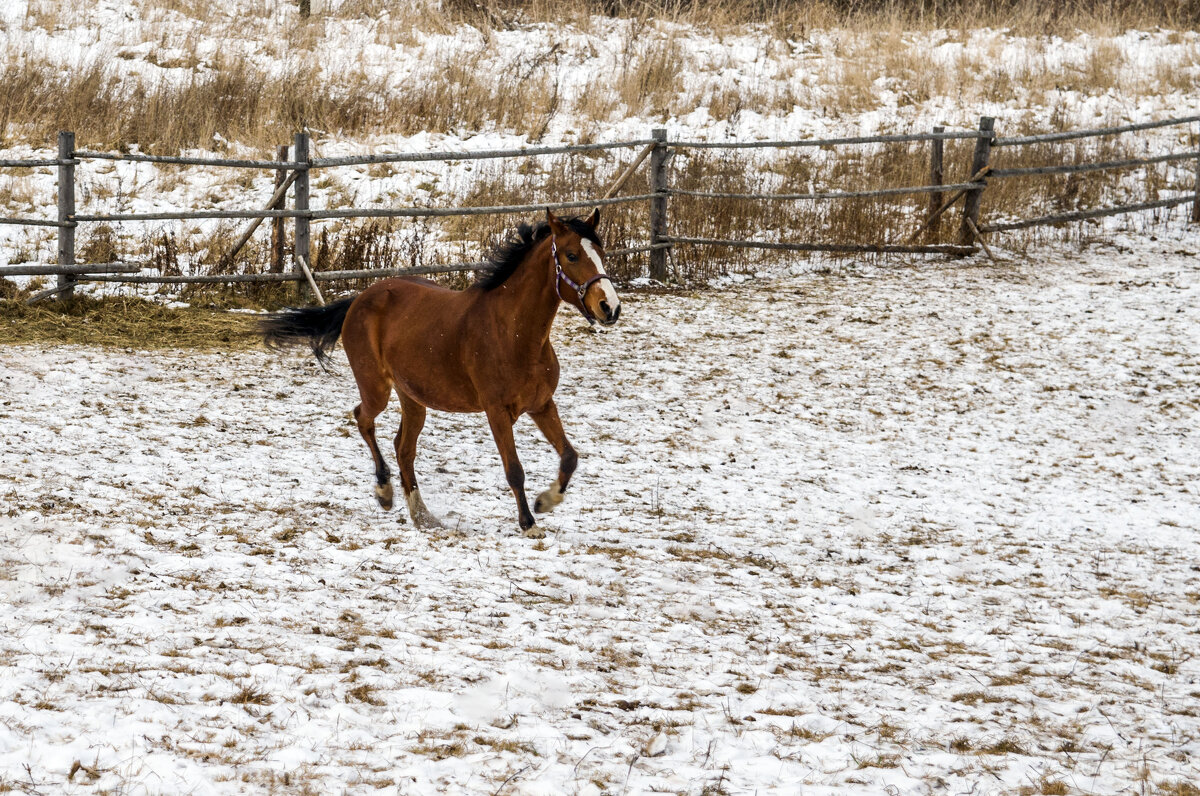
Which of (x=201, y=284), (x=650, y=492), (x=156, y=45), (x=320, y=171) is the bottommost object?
(x=650, y=492)

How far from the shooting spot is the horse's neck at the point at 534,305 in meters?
5.29

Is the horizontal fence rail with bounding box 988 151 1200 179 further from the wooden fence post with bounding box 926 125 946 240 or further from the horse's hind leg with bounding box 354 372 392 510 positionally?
the horse's hind leg with bounding box 354 372 392 510

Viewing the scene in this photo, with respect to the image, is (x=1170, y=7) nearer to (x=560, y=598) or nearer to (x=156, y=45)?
(x=156, y=45)

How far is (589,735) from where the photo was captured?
3.54m

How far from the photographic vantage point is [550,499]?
218 inches

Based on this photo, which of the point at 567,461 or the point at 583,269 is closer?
the point at 583,269

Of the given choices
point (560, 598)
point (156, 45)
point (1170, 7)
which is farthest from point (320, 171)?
point (1170, 7)

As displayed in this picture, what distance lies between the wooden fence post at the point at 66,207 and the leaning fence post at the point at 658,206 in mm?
5514

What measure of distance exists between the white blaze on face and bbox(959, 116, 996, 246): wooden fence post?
9.22 m

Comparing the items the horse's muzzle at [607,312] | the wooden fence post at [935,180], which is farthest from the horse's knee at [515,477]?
the wooden fence post at [935,180]

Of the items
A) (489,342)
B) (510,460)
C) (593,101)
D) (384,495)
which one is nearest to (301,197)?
(384,495)

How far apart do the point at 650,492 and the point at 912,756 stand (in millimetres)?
3040

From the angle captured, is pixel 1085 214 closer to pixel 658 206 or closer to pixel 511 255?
pixel 658 206

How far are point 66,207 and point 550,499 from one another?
6.05 meters
